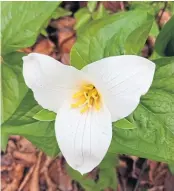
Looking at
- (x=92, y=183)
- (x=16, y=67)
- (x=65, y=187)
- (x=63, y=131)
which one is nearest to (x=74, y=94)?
(x=63, y=131)

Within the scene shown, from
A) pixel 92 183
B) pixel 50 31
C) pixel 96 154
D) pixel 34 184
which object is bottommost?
pixel 34 184

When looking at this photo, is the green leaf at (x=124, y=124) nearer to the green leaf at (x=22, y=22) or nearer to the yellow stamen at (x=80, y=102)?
the yellow stamen at (x=80, y=102)

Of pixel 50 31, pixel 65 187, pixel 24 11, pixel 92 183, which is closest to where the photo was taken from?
pixel 24 11

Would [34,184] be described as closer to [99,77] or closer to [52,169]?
[52,169]

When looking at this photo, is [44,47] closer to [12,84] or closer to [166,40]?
[12,84]

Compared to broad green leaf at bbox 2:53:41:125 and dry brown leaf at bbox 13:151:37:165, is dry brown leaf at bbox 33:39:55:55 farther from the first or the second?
broad green leaf at bbox 2:53:41:125

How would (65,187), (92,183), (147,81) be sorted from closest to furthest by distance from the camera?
(147,81) → (92,183) → (65,187)

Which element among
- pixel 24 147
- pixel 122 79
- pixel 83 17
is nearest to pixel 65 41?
pixel 83 17
